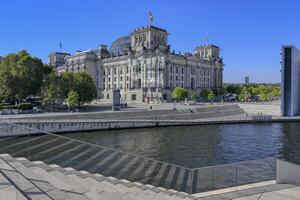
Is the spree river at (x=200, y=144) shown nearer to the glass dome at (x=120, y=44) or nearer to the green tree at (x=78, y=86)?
the green tree at (x=78, y=86)

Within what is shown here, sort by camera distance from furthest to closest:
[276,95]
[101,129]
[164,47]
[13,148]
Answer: [276,95] < [164,47] < [101,129] < [13,148]

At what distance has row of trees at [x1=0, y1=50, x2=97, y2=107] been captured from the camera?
2810 inches

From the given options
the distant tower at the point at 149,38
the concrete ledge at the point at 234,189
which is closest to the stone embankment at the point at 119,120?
the concrete ledge at the point at 234,189

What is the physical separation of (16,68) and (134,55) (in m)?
67.8

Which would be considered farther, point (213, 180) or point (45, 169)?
point (45, 169)

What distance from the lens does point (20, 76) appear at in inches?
2825

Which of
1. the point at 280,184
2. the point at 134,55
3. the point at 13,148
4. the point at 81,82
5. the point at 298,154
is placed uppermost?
the point at 134,55

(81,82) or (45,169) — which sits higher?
(81,82)

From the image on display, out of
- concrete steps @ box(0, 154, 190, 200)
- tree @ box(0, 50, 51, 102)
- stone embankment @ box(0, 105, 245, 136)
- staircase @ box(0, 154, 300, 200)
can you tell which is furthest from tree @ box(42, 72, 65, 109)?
staircase @ box(0, 154, 300, 200)

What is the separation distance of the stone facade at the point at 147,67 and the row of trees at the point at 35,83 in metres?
47.2

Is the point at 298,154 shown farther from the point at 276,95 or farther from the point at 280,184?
the point at 276,95

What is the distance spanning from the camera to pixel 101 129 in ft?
172

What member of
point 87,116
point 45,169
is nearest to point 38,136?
point 45,169

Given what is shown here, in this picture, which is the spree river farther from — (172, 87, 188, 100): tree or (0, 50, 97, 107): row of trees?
(172, 87, 188, 100): tree
